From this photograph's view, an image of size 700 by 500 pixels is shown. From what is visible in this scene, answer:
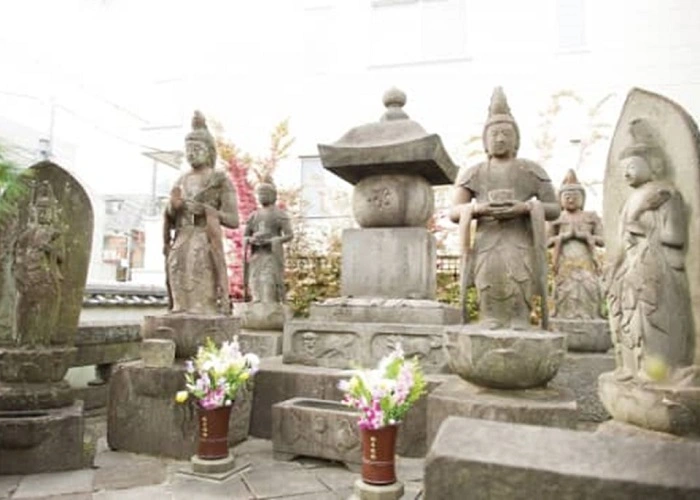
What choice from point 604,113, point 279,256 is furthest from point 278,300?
point 604,113

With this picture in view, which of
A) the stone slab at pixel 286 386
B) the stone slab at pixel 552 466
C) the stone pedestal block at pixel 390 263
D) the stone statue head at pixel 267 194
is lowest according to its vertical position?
the stone slab at pixel 286 386

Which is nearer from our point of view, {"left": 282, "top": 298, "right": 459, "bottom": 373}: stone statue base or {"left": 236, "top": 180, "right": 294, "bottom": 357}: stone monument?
{"left": 282, "top": 298, "right": 459, "bottom": 373}: stone statue base

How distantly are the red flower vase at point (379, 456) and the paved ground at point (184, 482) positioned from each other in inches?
11.5

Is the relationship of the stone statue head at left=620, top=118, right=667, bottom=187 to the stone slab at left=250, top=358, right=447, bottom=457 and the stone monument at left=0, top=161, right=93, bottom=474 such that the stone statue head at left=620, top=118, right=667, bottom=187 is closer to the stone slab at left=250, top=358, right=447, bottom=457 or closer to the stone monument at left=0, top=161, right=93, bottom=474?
the stone slab at left=250, top=358, right=447, bottom=457

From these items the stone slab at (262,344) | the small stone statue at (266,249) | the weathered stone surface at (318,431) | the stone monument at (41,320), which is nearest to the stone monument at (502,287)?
the weathered stone surface at (318,431)

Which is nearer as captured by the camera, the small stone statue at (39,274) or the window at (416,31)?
the small stone statue at (39,274)

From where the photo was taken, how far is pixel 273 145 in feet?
40.5

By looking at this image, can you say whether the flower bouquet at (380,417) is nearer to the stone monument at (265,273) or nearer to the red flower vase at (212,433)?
the red flower vase at (212,433)

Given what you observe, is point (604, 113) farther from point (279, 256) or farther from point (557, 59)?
point (279, 256)

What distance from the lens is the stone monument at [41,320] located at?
3.98 metres

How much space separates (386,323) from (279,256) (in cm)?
332

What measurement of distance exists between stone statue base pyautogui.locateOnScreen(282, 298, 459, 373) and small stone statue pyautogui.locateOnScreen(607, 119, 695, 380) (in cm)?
235

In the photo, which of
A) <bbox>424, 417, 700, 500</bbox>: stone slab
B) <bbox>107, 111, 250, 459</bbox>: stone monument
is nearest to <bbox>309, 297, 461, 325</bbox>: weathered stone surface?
<bbox>107, 111, 250, 459</bbox>: stone monument

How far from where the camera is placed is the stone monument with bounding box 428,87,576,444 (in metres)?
3.55
